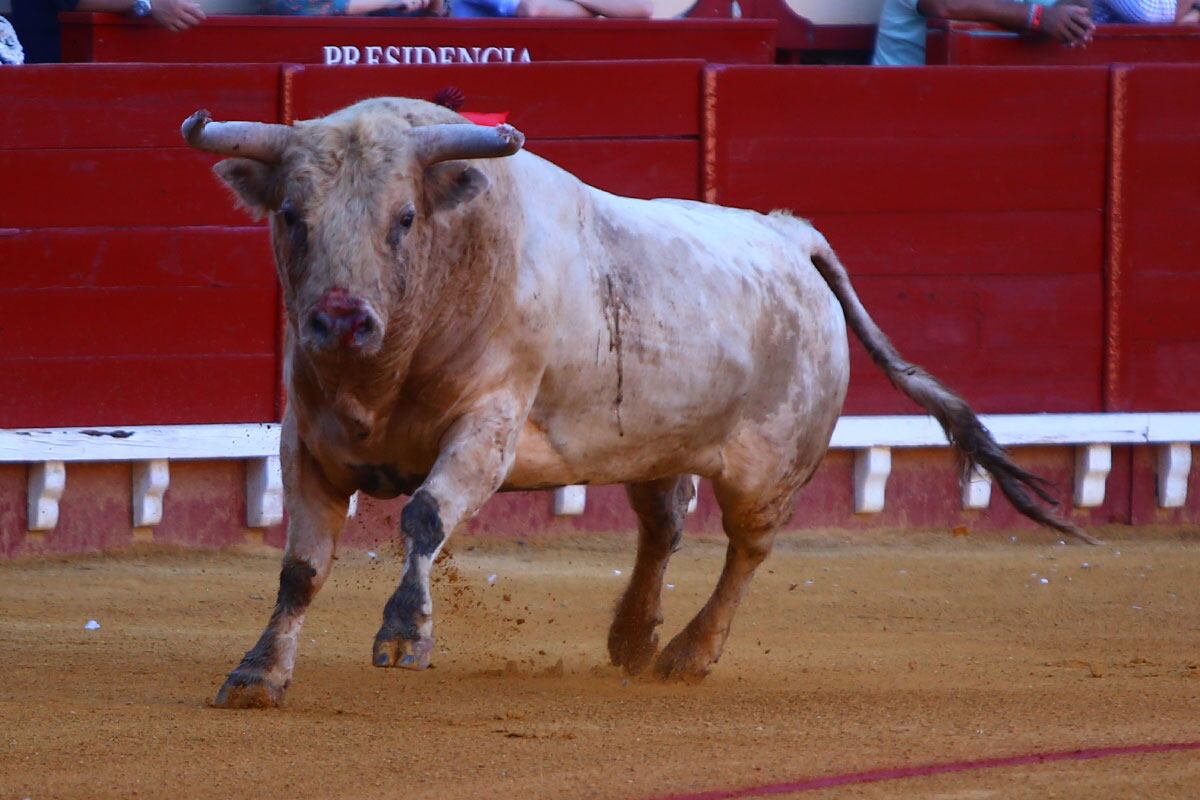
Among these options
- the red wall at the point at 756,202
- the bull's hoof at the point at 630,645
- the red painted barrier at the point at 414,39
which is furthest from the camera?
the red painted barrier at the point at 414,39

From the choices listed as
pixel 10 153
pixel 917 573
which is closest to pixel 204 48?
pixel 10 153

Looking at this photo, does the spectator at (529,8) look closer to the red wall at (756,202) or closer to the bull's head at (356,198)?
the red wall at (756,202)

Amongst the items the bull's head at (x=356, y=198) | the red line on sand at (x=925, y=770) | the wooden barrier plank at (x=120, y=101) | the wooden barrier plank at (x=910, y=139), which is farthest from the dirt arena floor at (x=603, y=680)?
the wooden barrier plank at (x=120, y=101)

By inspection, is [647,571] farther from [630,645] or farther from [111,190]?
[111,190]

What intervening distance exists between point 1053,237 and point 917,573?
1.54m

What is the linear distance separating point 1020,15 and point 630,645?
147 inches

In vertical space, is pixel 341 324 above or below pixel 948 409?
above

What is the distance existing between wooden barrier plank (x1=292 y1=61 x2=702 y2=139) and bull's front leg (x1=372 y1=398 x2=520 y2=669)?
299 centimetres

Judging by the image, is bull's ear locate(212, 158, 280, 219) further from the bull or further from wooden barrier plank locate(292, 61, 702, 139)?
wooden barrier plank locate(292, 61, 702, 139)

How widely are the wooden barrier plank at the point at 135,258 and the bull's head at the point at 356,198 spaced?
9.17 feet

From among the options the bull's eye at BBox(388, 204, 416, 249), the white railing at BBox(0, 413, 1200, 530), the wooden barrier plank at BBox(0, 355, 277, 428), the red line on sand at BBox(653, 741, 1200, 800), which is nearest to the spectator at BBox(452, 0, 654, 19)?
the wooden barrier plank at BBox(0, 355, 277, 428)

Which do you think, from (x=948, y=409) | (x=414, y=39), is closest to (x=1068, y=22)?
(x=414, y=39)

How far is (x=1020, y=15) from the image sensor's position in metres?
8.35

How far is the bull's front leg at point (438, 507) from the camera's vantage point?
426 cm
